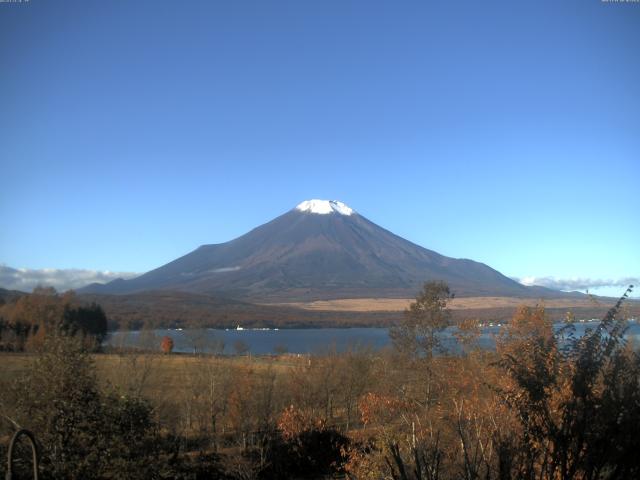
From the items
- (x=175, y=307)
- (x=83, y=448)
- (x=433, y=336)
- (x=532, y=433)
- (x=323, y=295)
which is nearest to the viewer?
(x=532, y=433)

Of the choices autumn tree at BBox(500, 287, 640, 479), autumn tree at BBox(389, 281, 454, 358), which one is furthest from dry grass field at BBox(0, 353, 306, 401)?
autumn tree at BBox(500, 287, 640, 479)

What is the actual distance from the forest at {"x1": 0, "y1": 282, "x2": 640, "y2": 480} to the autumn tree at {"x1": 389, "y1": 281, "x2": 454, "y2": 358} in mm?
83

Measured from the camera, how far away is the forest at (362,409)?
436 centimetres

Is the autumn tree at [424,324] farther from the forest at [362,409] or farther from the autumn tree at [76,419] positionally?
the autumn tree at [76,419]

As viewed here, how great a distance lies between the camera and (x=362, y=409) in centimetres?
2191

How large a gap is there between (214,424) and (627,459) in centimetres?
2521

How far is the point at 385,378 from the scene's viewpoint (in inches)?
1070

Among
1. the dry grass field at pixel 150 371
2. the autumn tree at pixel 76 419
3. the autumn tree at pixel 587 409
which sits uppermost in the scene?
the autumn tree at pixel 587 409

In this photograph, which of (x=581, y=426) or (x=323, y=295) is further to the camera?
(x=323, y=295)

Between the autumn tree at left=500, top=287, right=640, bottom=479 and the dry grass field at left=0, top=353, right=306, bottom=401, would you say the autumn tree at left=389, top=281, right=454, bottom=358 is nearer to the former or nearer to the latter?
the dry grass field at left=0, top=353, right=306, bottom=401

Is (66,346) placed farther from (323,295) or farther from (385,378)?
(323,295)

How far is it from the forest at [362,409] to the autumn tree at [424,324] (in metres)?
0.08

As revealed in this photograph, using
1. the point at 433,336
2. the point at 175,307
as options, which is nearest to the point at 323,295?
the point at 175,307

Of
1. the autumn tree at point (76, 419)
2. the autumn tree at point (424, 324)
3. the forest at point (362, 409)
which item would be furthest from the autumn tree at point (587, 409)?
the autumn tree at point (424, 324)
